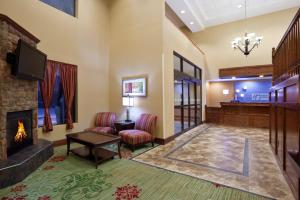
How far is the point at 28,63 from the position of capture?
3.24m

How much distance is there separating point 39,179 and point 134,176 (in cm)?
161

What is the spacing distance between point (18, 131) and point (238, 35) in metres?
9.70

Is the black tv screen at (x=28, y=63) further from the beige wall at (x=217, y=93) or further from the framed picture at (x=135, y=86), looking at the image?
the beige wall at (x=217, y=93)

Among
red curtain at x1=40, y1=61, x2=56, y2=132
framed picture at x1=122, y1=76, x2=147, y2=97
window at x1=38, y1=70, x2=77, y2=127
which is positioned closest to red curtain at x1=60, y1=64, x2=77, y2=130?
window at x1=38, y1=70, x2=77, y2=127

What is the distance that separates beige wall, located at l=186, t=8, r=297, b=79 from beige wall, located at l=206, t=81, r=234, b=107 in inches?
33.1

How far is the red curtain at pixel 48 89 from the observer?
14.6 ft

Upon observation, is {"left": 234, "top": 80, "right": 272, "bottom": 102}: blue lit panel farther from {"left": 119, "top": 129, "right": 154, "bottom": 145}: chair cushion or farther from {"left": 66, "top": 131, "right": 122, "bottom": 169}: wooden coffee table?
{"left": 66, "top": 131, "right": 122, "bottom": 169}: wooden coffee table

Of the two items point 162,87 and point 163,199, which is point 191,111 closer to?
point 162,87

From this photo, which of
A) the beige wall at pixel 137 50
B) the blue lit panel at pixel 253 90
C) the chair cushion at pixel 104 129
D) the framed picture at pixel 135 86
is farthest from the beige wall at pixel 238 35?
the chair cushion at pixel 104 129

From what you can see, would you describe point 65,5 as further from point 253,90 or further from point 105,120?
point 253,90

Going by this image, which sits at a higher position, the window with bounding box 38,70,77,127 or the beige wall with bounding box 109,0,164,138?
the beige wall with bounding box 109,0,164,138

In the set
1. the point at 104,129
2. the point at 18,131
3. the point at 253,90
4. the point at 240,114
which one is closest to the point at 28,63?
the point at 18,131

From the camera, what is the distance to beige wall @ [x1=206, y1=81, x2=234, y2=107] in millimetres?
9125

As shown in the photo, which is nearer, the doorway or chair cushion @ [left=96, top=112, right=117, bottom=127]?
chair cushion @ [left=96, top=112, right=117, bottom=127]
